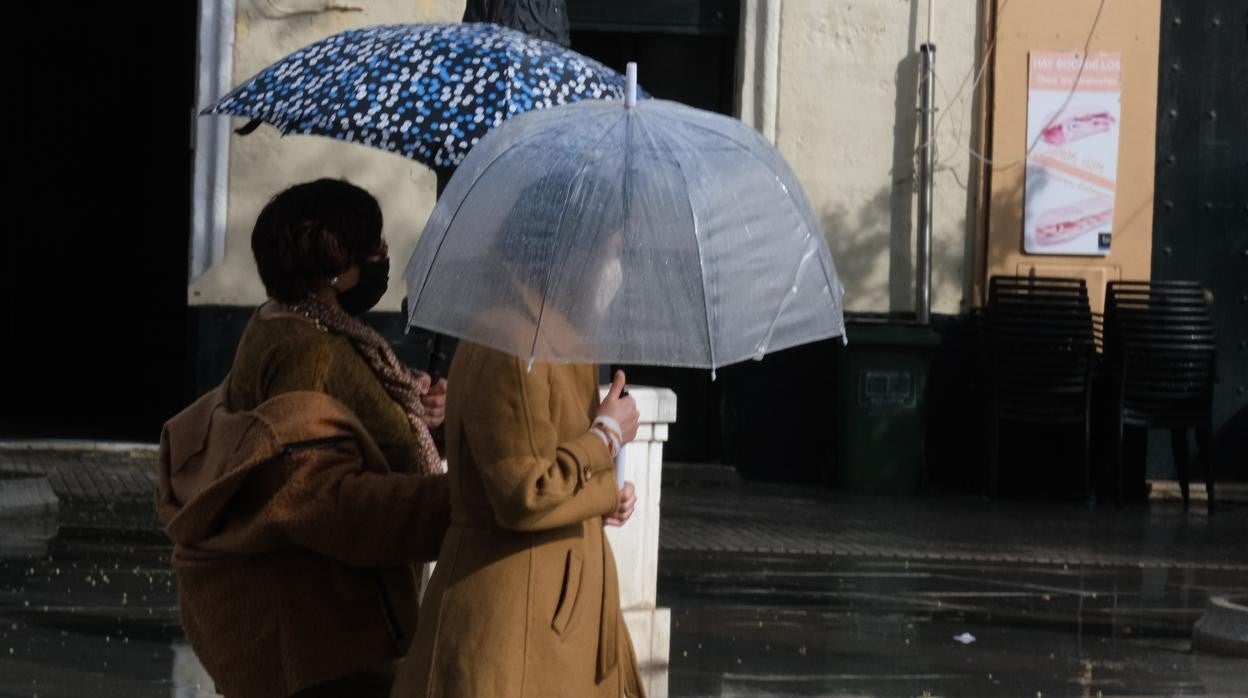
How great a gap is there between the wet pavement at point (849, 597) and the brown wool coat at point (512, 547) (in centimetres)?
328

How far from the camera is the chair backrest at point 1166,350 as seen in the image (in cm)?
1429

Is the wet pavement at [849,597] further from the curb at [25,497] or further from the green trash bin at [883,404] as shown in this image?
the green trash bin at [883,404]

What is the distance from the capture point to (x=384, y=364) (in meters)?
4.13

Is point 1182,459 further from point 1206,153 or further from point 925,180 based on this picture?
point 925,180

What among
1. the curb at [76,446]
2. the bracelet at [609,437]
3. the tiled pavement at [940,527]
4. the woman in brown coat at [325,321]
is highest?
the woman in brown coat at [325,321]

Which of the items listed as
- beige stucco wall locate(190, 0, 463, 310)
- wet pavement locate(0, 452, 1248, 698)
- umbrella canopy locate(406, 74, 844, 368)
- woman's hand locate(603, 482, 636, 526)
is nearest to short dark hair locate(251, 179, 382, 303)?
umbrella canopy locate(406, 74, 844, 368)

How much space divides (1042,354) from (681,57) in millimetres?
3247

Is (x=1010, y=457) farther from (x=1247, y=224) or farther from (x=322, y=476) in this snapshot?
(x=322, y=476)

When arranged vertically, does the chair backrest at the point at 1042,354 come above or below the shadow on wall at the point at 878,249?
below

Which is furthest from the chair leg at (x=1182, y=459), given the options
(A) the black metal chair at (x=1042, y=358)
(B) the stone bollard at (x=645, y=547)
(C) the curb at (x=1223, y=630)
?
(B) the stone bollard at (x=645, y=547)

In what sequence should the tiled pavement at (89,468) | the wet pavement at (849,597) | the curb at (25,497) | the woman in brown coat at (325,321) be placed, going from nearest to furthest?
the woman in brown coat at (325,321)
the wet pavement at (849,597)
the curb at (25,497)
the tiled pavement at (89,468)

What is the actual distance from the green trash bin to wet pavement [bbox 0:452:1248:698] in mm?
265

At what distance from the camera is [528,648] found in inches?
154

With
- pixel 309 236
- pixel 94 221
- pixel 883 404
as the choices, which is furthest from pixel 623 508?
pixel 94 221
